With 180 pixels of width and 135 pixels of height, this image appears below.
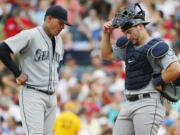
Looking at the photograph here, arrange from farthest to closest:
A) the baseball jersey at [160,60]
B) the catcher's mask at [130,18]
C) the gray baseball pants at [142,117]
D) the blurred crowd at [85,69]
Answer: the blurred crowd at [85,69] → the catcher's mask at [130,18] → the gray baseball pants at [142,117] → the baseball jersey at [160,60]

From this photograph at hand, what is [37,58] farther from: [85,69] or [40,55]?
[85,69]

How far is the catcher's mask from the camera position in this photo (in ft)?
23.1

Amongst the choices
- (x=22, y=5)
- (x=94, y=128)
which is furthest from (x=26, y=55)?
(x=22, y=5)

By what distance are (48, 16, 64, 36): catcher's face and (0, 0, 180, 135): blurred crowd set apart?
8.12ft

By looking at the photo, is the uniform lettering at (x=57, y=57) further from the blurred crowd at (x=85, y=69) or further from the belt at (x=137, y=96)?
the blurred crowd at (x=85, y=69)

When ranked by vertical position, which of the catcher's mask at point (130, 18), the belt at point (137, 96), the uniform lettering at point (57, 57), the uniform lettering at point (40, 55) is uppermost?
the catcher's mask at point (130, 18)

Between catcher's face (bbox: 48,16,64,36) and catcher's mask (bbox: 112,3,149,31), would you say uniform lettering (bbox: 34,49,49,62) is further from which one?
catcher's mask (bbox: 112,3,149,31)

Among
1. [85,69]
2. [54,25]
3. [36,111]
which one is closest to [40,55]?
[54,25]

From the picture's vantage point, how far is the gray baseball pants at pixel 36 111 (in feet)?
24.4

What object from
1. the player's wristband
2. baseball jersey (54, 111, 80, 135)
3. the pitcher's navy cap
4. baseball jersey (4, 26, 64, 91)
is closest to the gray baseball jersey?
baseball jersey (4, 26, 64, 91)

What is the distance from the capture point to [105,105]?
43.9 ft

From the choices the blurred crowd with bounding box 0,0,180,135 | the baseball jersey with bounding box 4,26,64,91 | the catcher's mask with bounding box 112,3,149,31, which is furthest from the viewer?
the blurred crowd with bounding box 0,0,180,135

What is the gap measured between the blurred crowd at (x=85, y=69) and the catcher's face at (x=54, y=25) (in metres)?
2.48

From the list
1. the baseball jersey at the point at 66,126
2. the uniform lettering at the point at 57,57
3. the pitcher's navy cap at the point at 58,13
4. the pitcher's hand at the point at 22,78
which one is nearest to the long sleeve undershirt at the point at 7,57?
the pitcher's hand at the point at 22,78
